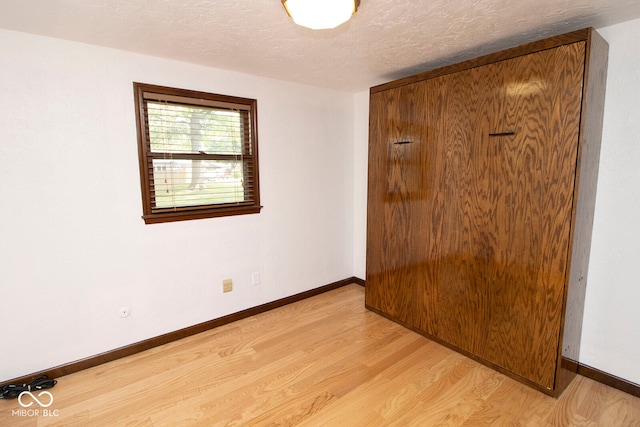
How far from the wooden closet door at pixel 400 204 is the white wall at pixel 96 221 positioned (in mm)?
881

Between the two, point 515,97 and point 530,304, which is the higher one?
point 515,97

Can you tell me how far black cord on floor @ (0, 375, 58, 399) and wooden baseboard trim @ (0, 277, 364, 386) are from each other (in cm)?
4

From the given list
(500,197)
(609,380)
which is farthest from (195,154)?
(609,380)

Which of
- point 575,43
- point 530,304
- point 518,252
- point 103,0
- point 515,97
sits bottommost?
point 530,304

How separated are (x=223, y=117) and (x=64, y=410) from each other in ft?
7.34

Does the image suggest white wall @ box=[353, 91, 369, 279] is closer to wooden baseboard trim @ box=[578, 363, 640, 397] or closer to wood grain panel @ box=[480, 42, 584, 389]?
wood grain panel @ box=[480, 42, 584, 389]

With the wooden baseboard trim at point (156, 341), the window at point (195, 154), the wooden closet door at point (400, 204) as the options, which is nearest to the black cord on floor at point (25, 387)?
the wooden baseboard trim at point (156, 341)

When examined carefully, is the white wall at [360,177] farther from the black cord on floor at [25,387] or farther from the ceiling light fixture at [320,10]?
the black cord on floor at [25,387]

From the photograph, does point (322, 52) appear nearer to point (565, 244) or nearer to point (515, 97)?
point (515, 97)

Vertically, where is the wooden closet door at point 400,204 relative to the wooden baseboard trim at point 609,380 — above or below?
above

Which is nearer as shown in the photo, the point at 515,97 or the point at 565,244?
the point at 565,244

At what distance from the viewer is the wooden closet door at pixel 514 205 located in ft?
5.72

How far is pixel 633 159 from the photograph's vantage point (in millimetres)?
1816

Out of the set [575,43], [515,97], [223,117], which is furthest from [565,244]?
[223,117]
